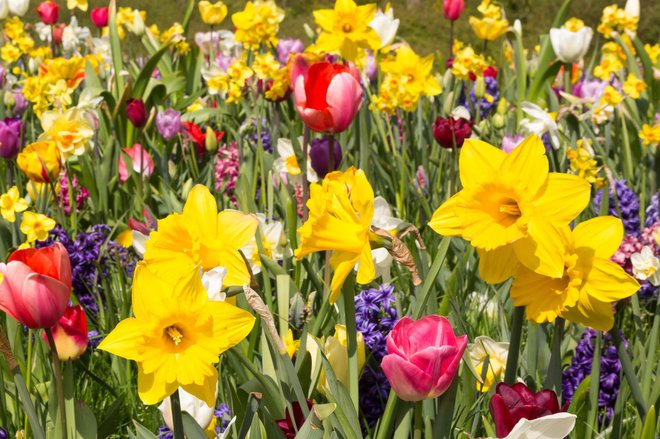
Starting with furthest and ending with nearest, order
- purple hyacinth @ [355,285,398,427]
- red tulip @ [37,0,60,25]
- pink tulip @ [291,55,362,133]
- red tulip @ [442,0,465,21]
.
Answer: red tulip @ [37,0,60,25] < red tulip @ [442,0,465,21] < pink tulip @ [291,55,362,133] < purple hyacinth @ [355,285,398,427]

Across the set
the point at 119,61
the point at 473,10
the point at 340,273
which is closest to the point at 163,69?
the point at 119,61

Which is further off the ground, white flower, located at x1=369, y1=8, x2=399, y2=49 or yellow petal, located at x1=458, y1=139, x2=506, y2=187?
yellow petal, located at x1=458, y1=139, x2=506, y2=187

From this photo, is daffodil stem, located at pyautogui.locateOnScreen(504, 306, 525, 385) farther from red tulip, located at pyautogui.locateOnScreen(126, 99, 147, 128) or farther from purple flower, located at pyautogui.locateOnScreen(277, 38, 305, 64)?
purple flower, located at pyautogui.locateOnScreen(277, 38, 305, 64)

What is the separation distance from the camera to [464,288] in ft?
6.80

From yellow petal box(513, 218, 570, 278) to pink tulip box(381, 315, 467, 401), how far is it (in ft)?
0.40

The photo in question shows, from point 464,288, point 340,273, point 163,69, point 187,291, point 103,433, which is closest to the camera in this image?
point 187,291

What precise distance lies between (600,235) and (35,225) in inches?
49.5

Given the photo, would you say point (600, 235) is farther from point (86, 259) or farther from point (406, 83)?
point (406, 83)

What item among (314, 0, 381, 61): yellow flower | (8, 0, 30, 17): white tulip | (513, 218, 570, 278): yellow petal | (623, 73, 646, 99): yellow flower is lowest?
(8, 0, 30, 17): white tulip

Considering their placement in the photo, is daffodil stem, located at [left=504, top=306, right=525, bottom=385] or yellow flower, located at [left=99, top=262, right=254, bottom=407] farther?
daffodil stem, located at [left=504, top=306, right=525, bottom=385]

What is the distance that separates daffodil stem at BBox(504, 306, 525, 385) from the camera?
1102 mm

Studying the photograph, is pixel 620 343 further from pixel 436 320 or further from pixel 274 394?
pixel 274 394

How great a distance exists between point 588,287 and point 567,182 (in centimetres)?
14

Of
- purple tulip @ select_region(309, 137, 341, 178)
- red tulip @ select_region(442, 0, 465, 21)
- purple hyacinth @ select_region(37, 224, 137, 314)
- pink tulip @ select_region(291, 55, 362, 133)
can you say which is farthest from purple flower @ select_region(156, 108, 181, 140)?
red tulip @ select_region(442, 0, 465, 21)
